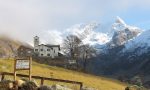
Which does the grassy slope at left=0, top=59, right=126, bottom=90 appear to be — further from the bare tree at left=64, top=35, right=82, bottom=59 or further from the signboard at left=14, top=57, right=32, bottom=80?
the bare tree at left=64, top=35, right=82, bottom=59

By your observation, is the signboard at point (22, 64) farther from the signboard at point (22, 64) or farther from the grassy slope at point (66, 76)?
the grassy slope at point (66, 76)

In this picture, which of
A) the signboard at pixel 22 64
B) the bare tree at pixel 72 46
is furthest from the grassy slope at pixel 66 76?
the bare tree at pixel 72 46

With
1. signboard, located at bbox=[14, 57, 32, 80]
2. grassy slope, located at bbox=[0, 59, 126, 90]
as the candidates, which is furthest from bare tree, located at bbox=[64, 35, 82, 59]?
signboard, located at bbox=[14, 57, 32, 80]

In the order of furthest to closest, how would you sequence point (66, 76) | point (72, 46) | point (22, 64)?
point (72, 46) → point (66, 76) → point (22, 64)

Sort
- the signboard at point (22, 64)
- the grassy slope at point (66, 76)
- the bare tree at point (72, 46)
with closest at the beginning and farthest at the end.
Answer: the signboard at point (22, 64) < the grassy slope at point (66, 76) < the bare tree at point (72, 46)

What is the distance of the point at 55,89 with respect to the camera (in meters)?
38.5

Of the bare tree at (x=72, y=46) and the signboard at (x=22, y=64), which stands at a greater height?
the bare tree at (x=72, y=46)

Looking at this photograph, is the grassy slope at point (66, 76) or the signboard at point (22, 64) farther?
the grassy slope at point (66, 76)

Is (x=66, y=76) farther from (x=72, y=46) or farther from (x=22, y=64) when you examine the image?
(x=72, y=46)

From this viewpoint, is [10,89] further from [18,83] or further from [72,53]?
[72,53]

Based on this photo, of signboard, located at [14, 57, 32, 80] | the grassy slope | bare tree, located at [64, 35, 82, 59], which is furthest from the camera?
bare tree, located at [64, 35, 82, 59]

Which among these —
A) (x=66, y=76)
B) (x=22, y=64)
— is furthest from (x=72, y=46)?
(x=22, y=64)

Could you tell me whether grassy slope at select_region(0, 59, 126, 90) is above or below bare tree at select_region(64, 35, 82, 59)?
below

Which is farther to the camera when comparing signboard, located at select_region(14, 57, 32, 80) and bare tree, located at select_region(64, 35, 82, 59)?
bare tree, located at select_region(64, 35, 82, 59)
